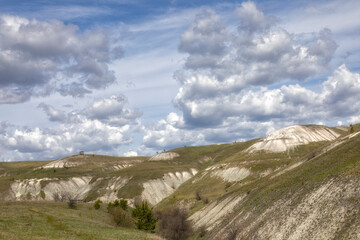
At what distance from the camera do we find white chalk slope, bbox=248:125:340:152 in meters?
158

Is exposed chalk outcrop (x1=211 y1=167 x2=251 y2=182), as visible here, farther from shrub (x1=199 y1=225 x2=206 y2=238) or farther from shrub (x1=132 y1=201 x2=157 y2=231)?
shrub (x1=199 y1=225 x2=206 y2=238)

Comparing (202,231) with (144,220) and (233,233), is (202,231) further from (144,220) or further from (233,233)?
(144,220)

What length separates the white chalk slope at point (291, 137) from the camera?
15825cm

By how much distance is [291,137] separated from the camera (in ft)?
547

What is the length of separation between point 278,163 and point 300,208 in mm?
85349

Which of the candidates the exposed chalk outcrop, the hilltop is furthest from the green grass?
the exposed chalk outcrop

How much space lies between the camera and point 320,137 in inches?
6845

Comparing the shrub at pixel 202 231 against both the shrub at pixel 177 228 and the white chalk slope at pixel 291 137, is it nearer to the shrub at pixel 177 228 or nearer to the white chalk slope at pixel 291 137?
the shrub at pixel 177 228

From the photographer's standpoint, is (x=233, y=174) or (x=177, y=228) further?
(x=233, y=174)

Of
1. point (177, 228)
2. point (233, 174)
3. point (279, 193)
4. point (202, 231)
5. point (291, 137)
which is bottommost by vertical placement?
point (202, 231)

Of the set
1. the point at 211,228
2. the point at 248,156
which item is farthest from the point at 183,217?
the point at 248,156

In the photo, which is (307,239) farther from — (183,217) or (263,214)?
(183,217)

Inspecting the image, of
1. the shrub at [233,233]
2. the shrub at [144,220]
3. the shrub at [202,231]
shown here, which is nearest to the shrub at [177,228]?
the shrub at [202,231]

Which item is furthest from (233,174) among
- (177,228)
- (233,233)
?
(233,233)
